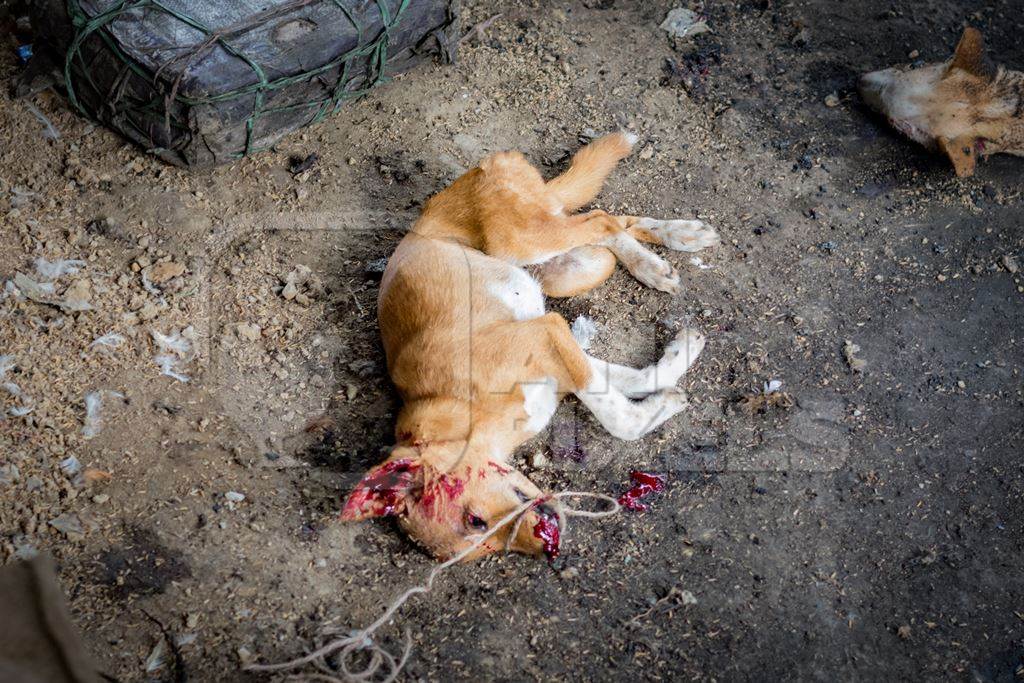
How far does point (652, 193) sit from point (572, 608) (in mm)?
2443

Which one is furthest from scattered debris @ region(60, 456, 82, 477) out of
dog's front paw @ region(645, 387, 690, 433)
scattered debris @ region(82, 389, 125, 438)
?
dog's front paw @ region(645, 387, 690, 433)

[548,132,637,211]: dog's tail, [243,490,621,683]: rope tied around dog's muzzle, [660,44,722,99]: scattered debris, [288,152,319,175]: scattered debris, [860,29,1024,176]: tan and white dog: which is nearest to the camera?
[243,490,621,683]: rope tied around dog's muzzle

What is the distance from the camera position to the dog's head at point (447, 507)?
330 centimetres

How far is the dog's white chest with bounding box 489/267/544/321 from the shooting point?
163 inches

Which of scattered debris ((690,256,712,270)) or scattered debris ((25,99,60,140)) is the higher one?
scattered debris ((25,99,60,140))

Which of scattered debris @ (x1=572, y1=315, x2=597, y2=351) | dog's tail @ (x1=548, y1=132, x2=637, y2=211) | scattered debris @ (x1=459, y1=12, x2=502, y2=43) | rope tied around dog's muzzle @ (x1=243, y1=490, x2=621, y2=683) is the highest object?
scattered debris @ (x1=459, y1=12, x2=502, y2=43)

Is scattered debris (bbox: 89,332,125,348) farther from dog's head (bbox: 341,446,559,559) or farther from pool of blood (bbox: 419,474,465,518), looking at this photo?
pool of blood (bbox: 419,474,465,518)

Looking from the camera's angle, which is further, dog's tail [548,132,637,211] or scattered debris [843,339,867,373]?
dog's tail [548,132,637,211]

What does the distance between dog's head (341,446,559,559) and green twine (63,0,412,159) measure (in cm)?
208

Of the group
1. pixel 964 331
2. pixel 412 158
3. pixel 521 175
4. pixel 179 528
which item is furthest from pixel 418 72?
pixel 964 331

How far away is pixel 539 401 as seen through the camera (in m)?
3.91

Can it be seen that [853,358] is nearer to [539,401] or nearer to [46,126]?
[539,401]

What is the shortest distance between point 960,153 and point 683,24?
1862mm

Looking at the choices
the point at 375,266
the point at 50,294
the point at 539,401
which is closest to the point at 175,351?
the point at 50,294
